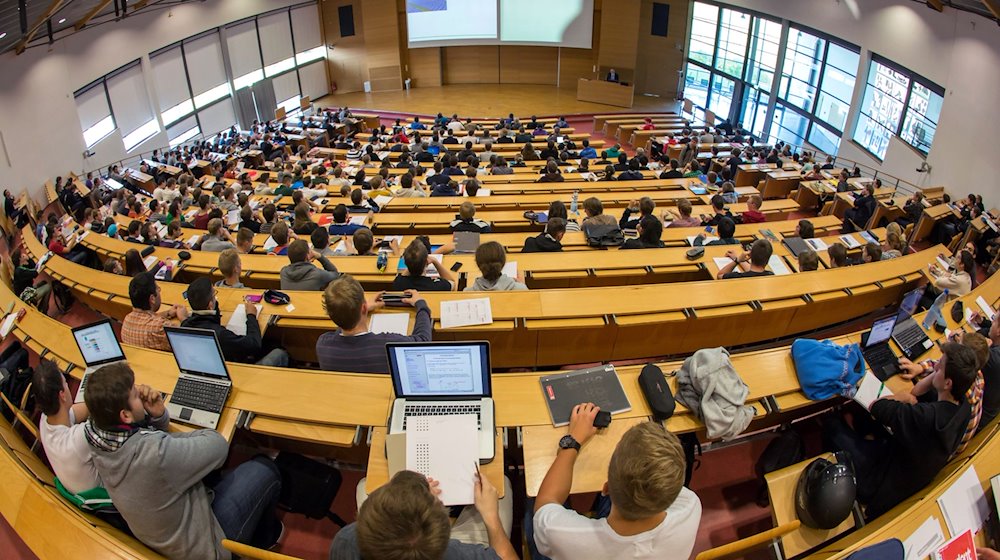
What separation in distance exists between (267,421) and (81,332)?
1578mm

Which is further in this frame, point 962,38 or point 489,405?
point 962,38

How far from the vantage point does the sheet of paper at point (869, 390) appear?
3.22 metres

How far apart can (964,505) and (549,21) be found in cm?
2005

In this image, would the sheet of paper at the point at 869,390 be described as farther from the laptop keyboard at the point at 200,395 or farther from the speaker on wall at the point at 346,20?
the speaker on wall at the point at 346,20

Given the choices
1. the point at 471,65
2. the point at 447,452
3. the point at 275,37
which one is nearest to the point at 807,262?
the point at 447,452

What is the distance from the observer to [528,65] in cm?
2181

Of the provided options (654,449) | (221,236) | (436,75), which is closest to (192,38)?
(436,75)

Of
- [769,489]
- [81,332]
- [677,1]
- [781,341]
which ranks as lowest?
[781,341]

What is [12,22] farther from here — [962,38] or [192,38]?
[962,38]

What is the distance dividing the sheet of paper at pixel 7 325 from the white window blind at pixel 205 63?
14.2m

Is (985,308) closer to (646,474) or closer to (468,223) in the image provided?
(646,474)

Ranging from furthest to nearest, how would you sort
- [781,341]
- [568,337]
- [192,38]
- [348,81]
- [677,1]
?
[348,81] < [677,1] < [192,38] < [781,341] < [568,337]

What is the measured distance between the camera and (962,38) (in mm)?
9789

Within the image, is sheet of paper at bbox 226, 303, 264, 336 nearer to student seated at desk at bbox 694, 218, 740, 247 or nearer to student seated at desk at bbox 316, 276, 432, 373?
student seated at desk at bbox 316, 276, 432, 373
